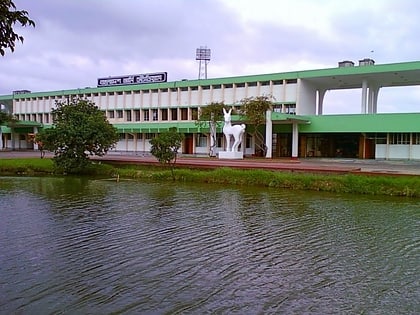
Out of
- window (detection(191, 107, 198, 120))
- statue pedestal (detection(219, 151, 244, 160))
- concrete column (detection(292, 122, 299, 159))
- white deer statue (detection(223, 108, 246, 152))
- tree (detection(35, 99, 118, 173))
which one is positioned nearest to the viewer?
tree (detection(35, 99, 118, 173))

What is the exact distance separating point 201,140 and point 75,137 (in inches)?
824

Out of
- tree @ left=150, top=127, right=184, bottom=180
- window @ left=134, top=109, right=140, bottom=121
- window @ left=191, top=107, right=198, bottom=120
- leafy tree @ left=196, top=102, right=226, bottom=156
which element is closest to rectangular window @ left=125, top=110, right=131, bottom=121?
window @ left=134, top=109, right=140, bottom=121

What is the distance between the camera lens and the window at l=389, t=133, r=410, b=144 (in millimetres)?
36625

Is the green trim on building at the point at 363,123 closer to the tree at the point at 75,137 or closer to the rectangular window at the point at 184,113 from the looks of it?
the rectangular window at the point at 184,113

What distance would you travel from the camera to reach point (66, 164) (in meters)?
29.2

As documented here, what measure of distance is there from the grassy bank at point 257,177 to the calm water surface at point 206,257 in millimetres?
3298

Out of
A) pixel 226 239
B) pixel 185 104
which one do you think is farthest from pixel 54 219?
pixel 185 104

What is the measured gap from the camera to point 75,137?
28.9 meters

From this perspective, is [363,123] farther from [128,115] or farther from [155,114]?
[128,115]

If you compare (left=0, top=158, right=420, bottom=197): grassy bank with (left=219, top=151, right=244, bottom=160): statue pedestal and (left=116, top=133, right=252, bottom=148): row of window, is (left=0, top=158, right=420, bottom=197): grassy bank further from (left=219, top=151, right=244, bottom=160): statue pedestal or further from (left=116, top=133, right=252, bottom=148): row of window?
(left=116, top=133, right=252, bottom=148): row of window

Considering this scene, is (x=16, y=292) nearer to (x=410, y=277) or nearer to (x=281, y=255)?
(x=281, y=255)

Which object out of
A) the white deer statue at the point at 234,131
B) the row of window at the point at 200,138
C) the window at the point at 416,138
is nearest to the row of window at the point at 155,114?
the row of window at the point at 200,138

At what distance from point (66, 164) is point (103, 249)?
2028cm

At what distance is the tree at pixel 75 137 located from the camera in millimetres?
29156
